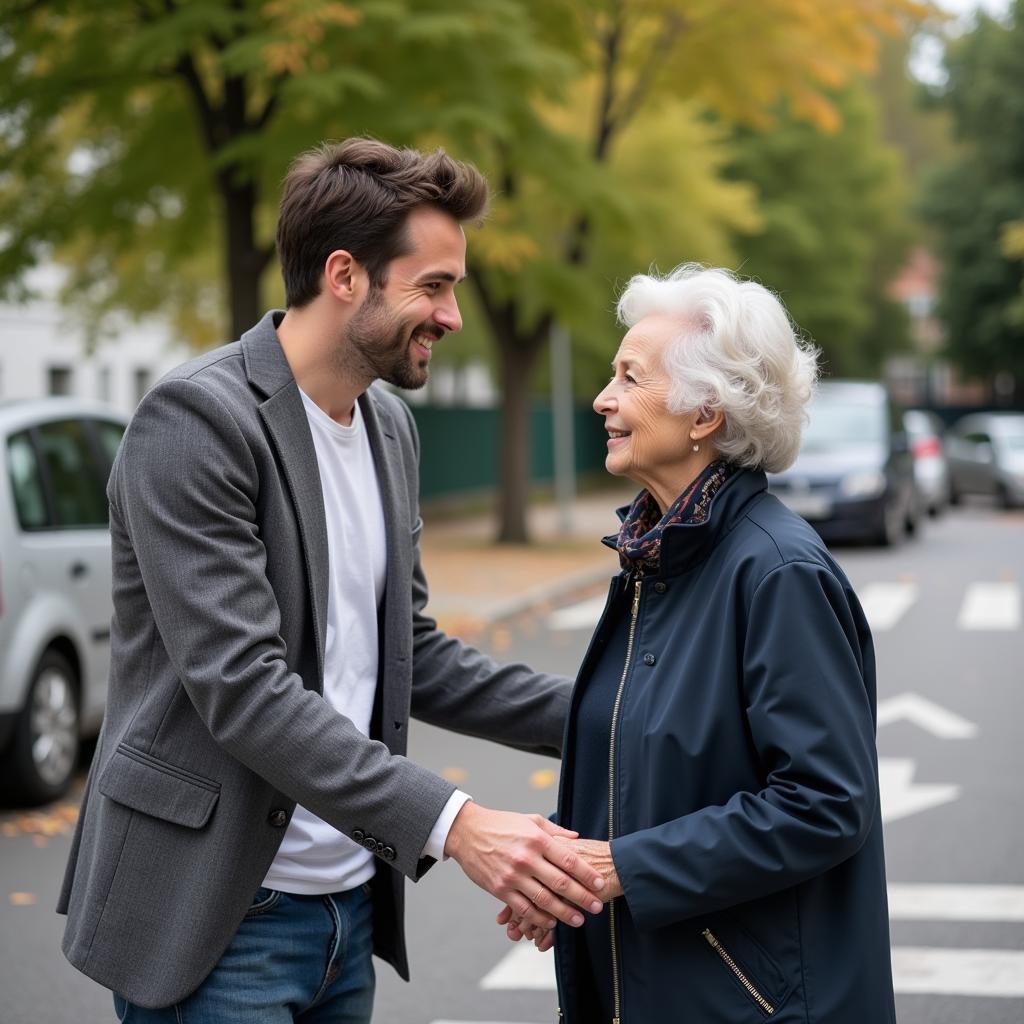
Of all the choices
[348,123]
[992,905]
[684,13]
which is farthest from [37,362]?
[992,905]

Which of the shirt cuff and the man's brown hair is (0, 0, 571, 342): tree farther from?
the shirt cuff

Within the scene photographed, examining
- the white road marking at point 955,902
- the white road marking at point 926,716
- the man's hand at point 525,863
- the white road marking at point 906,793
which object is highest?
the man's hand at point 525,863

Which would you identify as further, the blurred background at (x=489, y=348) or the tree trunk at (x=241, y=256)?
the tree trunk at (x=241, y=256)

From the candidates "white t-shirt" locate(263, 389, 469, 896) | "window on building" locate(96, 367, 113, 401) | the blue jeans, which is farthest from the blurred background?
the blue jeans

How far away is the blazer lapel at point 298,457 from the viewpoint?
8.48 feet

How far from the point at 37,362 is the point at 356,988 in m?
27.9

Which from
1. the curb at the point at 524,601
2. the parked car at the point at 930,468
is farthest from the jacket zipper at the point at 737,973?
the parked car at the point at 930,468

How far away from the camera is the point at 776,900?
2.37 meters

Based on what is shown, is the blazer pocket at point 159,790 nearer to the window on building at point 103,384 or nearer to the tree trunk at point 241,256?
the tree trunk at point 241,256

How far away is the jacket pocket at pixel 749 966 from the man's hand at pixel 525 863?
19 cm

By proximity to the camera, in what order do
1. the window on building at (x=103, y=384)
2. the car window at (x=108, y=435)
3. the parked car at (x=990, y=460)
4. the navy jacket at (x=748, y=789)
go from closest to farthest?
the navy jacket at (x=748, y=789) < the car window at (x=108, y=435) < the parked car at (x=990, y=460) < the window on building at (x=103, y=384)

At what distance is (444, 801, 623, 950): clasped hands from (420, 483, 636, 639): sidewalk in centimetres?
924

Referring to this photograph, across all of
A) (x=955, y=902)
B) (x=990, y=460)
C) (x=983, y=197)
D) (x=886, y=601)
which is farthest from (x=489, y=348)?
(x=955, y=902)

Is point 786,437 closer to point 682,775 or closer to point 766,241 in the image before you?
point 682,775
